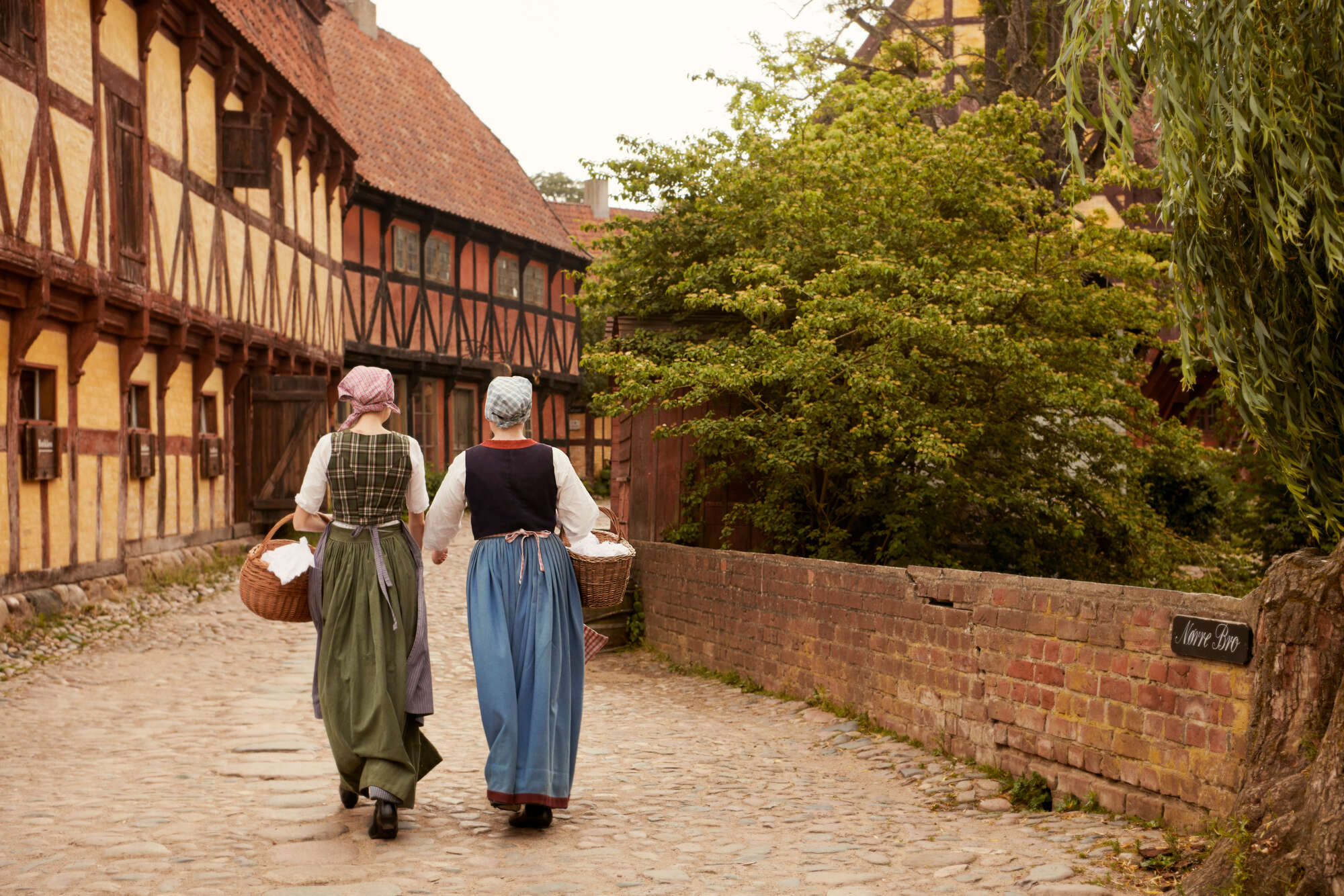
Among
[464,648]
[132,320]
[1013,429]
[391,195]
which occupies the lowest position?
[464,648]

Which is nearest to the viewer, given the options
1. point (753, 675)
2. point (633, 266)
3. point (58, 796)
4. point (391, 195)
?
point (58, 796)

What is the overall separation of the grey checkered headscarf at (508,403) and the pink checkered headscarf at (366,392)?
395 millimetres

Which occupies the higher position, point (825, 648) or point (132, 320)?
point (132, 320)

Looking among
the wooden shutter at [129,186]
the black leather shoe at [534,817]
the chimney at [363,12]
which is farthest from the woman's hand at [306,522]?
the chimney at [363,12]

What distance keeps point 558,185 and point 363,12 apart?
970 inches

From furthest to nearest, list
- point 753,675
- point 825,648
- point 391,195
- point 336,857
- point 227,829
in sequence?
point 391,195 < point 753,675 < point 825,648 < point 227,829 < point 336,857

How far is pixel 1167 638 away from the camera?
522cm

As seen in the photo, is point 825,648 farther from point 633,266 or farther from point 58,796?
point 633,266

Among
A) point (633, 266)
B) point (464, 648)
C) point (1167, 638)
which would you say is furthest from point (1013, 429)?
point (1167, 638)

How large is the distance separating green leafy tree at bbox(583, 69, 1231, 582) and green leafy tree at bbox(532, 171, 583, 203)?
43733 mm

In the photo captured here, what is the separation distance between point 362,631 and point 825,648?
388cm

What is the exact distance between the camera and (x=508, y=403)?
17.9 ft

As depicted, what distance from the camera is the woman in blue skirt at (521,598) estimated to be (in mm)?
5219

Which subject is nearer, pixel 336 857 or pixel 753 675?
pixel 336 857
